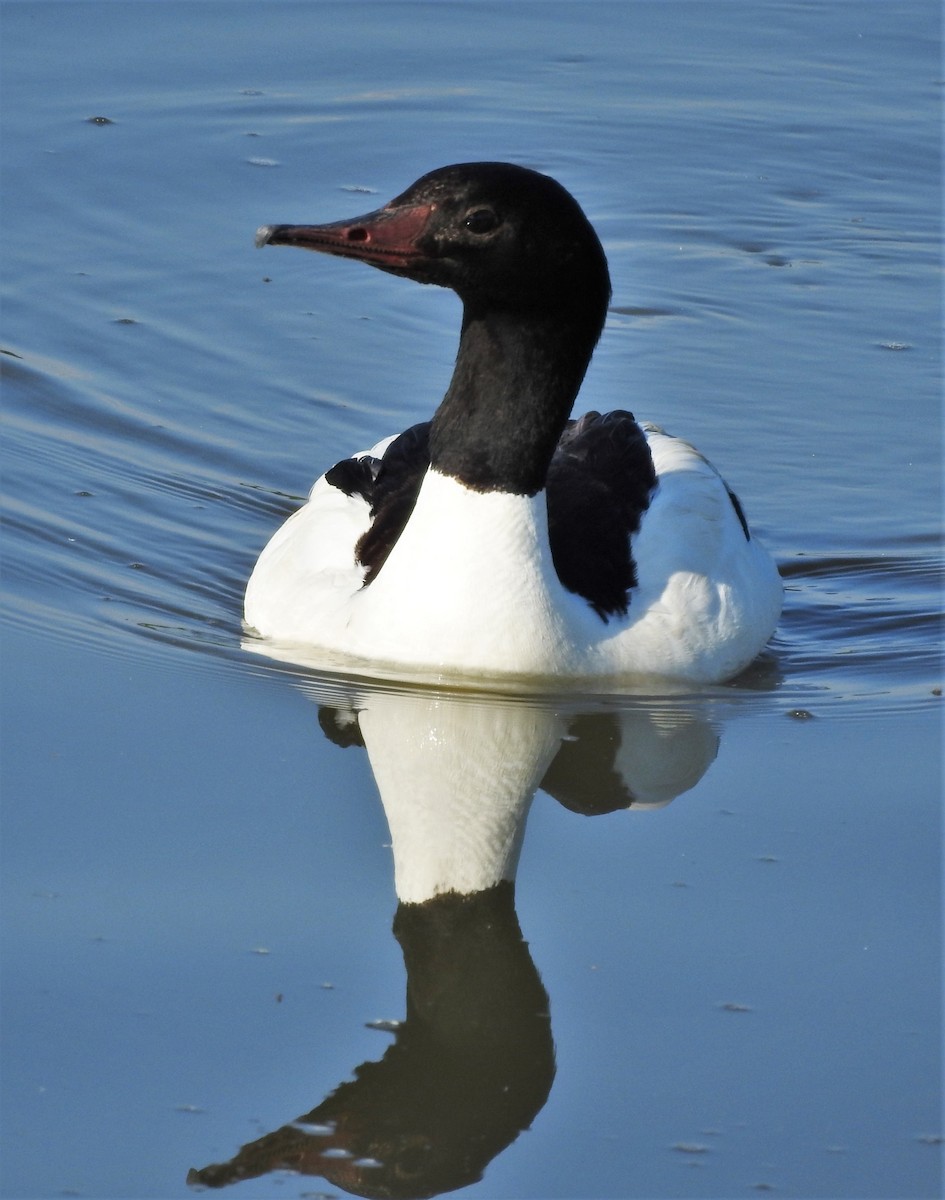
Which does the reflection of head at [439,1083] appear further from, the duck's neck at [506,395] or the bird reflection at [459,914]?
the duck's neck at [506,395]

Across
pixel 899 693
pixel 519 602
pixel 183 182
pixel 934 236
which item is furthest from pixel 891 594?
pixel 183 182

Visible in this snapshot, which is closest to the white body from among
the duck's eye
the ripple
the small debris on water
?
the ripple

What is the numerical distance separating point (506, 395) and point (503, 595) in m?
0.62

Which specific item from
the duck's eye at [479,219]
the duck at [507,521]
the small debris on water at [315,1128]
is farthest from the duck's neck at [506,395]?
the small debris on water at [315,1128]

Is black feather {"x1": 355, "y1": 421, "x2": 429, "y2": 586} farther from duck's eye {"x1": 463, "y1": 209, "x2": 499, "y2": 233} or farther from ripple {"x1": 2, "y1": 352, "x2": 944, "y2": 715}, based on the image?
duck's eye {"x1": 463, "y1": 209, "x2": 499, "y2": 233}

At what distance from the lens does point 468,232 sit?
19.9 ft

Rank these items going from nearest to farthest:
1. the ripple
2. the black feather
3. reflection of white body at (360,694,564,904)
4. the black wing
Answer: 1. reflection of white body at (360,694,564,904)
2. the black wing
3. the black feather
4. the ripple

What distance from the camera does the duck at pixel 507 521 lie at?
611 cm

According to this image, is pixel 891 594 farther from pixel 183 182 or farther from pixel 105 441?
pixel 183 182

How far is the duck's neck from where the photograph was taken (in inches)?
251

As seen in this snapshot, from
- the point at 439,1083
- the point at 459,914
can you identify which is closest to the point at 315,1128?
the point at 439,1083

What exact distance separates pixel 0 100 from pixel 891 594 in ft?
22.7

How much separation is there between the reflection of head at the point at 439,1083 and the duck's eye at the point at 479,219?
2.00m

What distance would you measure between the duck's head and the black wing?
3.57 ft
